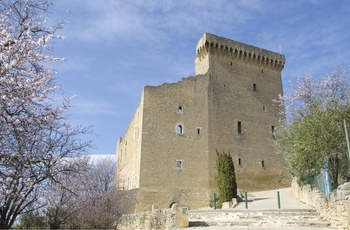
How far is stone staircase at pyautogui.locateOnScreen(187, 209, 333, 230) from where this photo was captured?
1095cm

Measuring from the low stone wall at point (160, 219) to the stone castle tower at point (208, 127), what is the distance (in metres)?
7.40

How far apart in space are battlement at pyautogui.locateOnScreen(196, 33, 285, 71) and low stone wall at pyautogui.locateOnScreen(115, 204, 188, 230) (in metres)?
17.3

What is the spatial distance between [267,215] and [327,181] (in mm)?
2455

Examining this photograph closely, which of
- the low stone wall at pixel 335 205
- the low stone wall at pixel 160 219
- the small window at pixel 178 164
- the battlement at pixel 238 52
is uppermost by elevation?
the battlement at pixel 238 52

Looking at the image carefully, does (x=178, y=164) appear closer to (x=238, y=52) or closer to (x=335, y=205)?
(x=238, y=52)

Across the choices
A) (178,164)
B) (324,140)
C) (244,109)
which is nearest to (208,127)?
(178,164)

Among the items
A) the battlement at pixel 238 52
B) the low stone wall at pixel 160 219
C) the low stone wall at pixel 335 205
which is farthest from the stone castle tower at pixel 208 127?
the low stone wall at pixel 335 205

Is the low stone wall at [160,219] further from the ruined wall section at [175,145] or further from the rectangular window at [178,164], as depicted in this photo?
the rectangular window at [178,164]

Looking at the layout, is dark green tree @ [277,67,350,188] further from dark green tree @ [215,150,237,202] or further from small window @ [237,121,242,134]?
small window @ [237,121,242,134]

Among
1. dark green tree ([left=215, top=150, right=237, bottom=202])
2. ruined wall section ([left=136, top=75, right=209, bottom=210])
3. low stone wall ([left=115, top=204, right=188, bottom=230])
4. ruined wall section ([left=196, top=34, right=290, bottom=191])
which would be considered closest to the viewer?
low stone wall ([left=115, top=204, right=188, bottom=230])

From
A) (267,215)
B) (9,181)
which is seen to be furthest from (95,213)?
(9,181)

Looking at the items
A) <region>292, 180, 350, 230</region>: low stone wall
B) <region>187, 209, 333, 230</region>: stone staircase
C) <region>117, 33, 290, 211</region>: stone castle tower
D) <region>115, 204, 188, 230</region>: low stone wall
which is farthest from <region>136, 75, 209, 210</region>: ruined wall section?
<region>292, 180, 350, 230</region>: low stone wall

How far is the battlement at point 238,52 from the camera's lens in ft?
93.1

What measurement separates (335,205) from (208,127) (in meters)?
16.7
